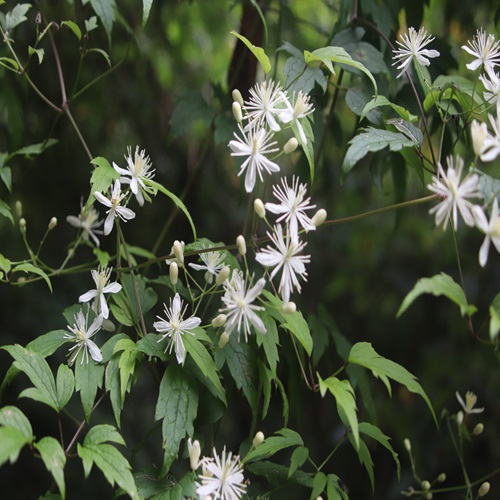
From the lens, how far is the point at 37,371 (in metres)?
0.79

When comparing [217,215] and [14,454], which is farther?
[217,215]

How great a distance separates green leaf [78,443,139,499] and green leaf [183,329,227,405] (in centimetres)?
14

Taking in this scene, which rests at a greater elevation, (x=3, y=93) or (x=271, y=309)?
(x=3, y=93)

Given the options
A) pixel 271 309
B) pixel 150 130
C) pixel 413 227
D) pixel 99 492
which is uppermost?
pixel 271 309

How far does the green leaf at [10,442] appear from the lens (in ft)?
2.06

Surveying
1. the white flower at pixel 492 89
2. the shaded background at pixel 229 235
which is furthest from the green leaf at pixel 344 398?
the shaded background at pixel 229 235

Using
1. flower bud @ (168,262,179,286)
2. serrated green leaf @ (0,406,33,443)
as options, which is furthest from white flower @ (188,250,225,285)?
serrated green leaf @ (0,406,33,443)

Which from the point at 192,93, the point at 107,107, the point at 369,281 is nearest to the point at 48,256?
the point at 107,107

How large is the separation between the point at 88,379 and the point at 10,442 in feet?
0.59

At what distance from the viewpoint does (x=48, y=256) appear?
1882 mm

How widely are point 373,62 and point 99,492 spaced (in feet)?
4.60

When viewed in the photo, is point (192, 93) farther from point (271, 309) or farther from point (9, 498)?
point (9, 498)

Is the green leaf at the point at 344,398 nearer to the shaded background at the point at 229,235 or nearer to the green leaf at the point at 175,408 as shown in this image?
the green leaf at the point at 175,408

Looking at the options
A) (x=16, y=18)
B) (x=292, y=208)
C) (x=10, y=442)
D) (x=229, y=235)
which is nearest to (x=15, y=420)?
(x=10, y=442)
